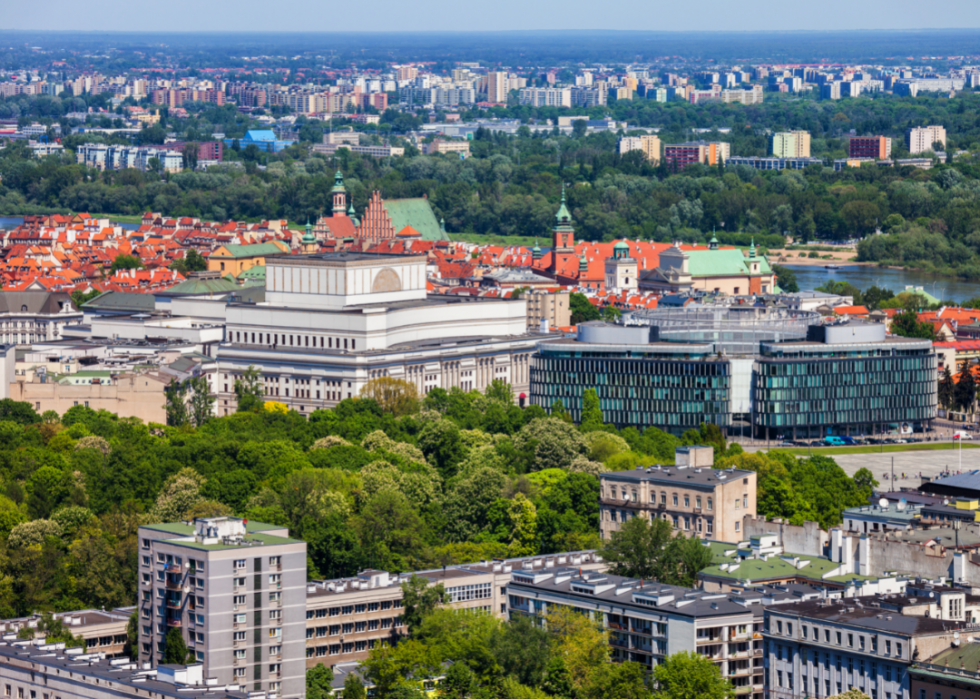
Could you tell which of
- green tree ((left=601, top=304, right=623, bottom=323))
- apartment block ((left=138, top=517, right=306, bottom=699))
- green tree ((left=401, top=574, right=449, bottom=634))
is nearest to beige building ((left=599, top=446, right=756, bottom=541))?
green tree ((left=401, top=574, right=449, bottom=634))

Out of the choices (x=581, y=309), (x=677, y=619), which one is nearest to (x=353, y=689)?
(x=677, y=619)

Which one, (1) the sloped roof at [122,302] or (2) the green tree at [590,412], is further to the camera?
(1) the sloped roof at [122,302]

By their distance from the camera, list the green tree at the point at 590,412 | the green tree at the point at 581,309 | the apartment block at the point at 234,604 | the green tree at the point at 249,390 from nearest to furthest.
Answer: the apartment block at the point at 234,604 < the green tree at the point at 590,412 < the green tree at the point at 249,390 < the green tree at the point at 581,309

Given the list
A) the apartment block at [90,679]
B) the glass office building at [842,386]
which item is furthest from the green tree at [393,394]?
the apartment block at [90,679]

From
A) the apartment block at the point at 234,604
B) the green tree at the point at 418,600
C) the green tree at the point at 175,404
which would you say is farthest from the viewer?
the green tree at the point at 175,404

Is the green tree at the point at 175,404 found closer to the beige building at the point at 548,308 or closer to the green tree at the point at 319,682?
the beige building at the point at 548,308

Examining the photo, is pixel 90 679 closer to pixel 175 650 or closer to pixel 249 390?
pixel 175 650

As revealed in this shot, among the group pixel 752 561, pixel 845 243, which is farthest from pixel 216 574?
pixel 845 243

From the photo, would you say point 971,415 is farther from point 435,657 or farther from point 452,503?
point 435,657
